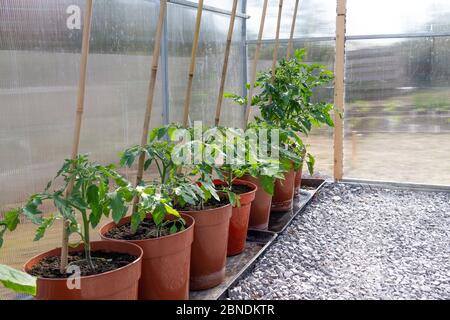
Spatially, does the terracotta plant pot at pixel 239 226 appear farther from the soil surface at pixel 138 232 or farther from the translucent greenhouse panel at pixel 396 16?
→ the translucent greenhouse panel at pixel 396 16

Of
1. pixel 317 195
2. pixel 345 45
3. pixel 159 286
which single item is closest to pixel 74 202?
pixel 159 286

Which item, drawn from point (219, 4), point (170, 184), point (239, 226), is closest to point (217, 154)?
point (170, 184)

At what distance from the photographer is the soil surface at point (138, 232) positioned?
183cm

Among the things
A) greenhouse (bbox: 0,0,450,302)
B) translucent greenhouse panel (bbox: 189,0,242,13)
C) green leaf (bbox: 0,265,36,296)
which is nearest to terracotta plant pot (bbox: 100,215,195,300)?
greenhouse (bbox: 0,0,450,302)

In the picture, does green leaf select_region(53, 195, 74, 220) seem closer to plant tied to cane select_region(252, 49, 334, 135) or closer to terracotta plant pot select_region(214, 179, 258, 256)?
terracotta plant pot select_region(214, 179, 258, 256)

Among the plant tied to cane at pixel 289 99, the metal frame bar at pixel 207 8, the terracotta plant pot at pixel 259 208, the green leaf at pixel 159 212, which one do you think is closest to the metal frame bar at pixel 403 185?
the plant tied to cane at pixel 289 99

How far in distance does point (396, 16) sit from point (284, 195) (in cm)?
167

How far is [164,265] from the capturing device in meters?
1.75

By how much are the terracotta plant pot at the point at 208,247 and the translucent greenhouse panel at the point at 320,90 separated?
6.68 ft

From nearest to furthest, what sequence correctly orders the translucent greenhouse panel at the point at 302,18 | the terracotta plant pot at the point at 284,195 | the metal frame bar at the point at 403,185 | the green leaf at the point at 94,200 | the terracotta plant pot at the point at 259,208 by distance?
the green leaf at the point at 94,200 → the terracotta plant pot at the point at 259,208 → the terracotta plant pot at the point at 284,195 → the metal frame bar at the point at 403,185 → the translucent greenhouse panel at the point at 302,18

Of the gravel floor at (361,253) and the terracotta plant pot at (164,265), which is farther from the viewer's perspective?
the gravel floor at (361,253)

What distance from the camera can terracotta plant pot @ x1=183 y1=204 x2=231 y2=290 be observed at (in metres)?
2.07

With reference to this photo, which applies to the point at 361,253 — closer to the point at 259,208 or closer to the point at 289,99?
the point at 259,208
